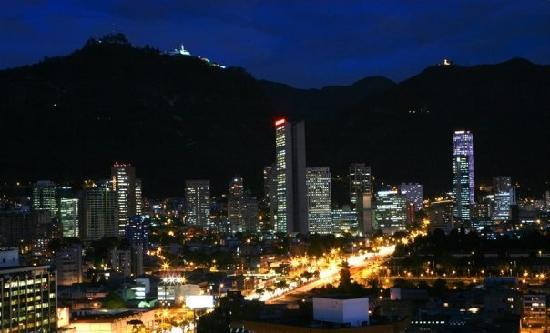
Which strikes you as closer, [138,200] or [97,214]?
[97,214]

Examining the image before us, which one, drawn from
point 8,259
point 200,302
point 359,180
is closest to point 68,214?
point 359,180

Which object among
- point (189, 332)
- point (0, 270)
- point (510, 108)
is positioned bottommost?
point (189, 332)

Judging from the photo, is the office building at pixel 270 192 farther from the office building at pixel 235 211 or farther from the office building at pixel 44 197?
the office building at pixel 44 197

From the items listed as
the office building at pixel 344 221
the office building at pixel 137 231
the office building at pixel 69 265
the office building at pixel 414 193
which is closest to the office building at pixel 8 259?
the office building at pixel 69 265

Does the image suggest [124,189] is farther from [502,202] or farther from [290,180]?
[502,202]

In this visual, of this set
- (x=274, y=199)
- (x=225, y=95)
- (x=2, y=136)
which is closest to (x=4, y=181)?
(x=2, y=136)

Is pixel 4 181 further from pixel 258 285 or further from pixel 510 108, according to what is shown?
pixel 510 108

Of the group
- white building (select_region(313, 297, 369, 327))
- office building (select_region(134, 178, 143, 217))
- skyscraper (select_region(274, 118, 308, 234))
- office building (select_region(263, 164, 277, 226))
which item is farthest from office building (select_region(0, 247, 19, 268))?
office building (select_region(263, 164, 277, 226))
